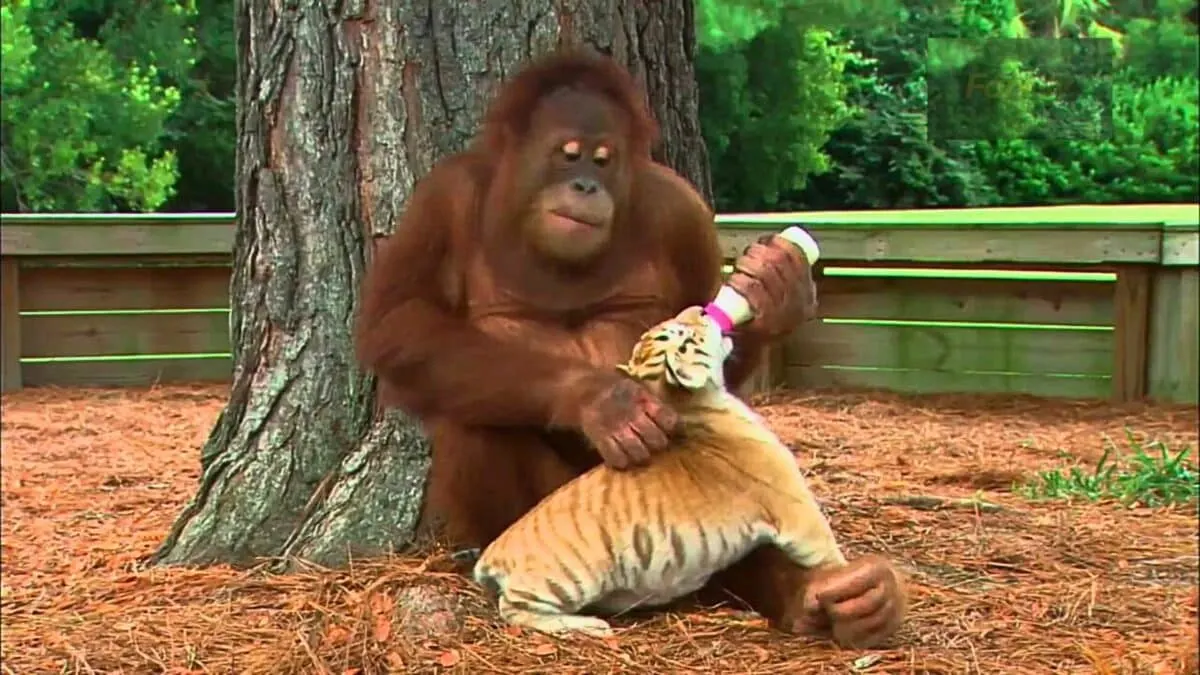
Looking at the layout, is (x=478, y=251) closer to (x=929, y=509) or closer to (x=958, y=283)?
(x=929, y=509)

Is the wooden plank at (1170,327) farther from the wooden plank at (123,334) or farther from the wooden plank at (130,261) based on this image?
the wooden plank at (123,334)

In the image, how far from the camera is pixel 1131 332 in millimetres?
5277

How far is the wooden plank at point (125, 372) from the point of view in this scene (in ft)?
17.4

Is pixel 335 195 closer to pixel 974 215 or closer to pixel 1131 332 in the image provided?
pixel 974 215

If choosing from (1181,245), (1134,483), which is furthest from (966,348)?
(1134,483)

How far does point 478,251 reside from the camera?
7.59ft

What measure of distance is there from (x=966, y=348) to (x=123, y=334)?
134 inches

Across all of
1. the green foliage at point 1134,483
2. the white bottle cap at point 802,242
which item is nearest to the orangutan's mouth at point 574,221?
the white bottle cap at point 802,242

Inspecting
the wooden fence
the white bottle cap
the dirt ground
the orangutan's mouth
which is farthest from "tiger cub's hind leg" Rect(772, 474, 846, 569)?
the wooden fence

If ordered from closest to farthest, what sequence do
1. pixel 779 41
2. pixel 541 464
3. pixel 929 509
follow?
pixel 541 464 → pixel 779 41 → pixel 929 509

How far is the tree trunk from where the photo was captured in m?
2.55

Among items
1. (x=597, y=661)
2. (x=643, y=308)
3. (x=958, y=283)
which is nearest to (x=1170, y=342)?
(x=958, y=283)

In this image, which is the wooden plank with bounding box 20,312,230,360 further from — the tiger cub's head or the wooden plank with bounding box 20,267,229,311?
the tiger cub's head

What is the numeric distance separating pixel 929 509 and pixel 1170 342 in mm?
2284
